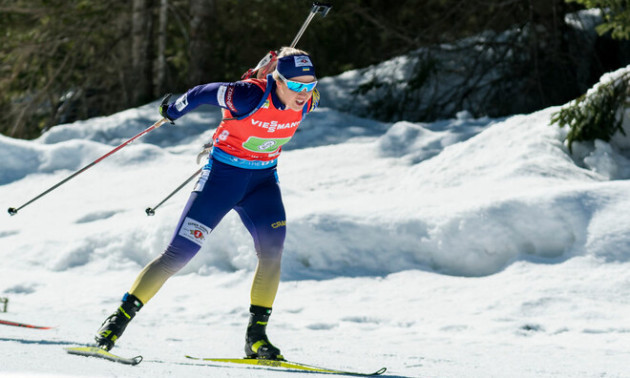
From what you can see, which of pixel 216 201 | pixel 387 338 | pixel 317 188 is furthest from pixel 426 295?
pixel 317 188

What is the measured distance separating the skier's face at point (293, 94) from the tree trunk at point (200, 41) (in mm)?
10511

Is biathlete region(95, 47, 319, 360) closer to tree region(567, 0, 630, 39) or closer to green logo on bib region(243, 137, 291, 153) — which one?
green logo on bib region(243, 137, 291, 153)

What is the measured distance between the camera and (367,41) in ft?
53.8

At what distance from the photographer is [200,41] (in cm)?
1452

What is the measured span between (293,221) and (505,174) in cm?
224

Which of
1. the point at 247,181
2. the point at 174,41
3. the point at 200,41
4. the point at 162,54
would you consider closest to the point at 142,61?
the point at 162,54

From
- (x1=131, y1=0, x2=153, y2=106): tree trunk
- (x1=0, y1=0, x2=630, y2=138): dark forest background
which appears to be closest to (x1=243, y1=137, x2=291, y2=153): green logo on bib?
(x1=0, y1=0, x2=630, y2=138): dark forest background

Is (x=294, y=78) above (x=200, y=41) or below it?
below

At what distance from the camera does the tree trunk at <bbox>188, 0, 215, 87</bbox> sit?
47.3 feet

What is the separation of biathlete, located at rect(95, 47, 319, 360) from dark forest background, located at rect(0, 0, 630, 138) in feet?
29.5

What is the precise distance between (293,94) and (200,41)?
10750 mm

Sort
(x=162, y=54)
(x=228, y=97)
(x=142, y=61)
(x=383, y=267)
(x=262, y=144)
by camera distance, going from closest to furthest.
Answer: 1. (x=228, y=97)
2. (x=262, y=144)
3. (x=383, y=267)
4. (x=162, y=54)
5. (x=142, y=61)

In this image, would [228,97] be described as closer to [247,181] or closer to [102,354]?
[247,181]

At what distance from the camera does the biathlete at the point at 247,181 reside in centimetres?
410
